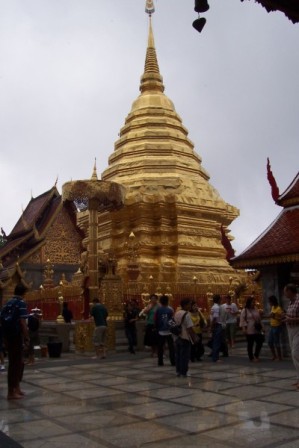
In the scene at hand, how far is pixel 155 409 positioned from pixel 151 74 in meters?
21.6

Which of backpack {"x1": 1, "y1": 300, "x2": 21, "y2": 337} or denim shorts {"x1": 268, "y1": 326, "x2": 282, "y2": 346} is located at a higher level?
backpack {"x1": 1, "y1": 300, "x2": 21, "y2": 337}

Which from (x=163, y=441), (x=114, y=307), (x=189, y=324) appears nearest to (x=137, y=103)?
(x=114, y=307)

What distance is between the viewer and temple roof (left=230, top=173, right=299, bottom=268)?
10.6m

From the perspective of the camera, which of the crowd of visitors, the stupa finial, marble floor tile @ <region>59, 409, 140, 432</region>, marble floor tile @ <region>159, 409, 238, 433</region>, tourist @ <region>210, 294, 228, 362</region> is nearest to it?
marble floor tile @ <region>159, 409, 238, 433</region>

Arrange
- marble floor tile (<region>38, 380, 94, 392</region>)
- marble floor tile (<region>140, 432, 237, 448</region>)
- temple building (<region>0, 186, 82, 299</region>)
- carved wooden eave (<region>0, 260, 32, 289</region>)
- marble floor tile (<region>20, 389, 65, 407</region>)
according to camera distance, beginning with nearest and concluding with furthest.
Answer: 1. marble floor tile (<region>140, 432, 237, 448</region>)
2. marble floor tile (<region>20, 389, 65, 407</region>)
3. marble floor tile (<region>38, 380, 94, 392</region>)
4. carved wooden eave (<region>0, 260, 32, 289</region>)
5. temple building (<region>0, 186, 82, 299</region>)

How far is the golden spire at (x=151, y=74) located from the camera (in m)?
25.3

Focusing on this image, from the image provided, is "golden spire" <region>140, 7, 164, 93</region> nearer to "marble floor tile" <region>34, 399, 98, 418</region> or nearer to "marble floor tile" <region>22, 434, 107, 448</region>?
"marble floor tile" <region>34, 399, 98, 418</region>

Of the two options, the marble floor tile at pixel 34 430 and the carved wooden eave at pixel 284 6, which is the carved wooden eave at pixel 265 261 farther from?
the marble floor tile at pixel 34 430

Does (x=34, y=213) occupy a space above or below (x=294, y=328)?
above

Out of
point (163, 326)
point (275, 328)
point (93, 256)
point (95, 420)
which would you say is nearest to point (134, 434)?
point (95, 420)

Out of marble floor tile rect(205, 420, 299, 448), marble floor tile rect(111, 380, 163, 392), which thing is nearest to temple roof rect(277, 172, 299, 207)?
marble floor tile rect(111, 380, 163, 392)

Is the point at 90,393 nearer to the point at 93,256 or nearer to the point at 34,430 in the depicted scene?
the point at 34,430

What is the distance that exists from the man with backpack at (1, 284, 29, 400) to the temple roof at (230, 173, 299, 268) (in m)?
5.58

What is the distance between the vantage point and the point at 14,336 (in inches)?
282
